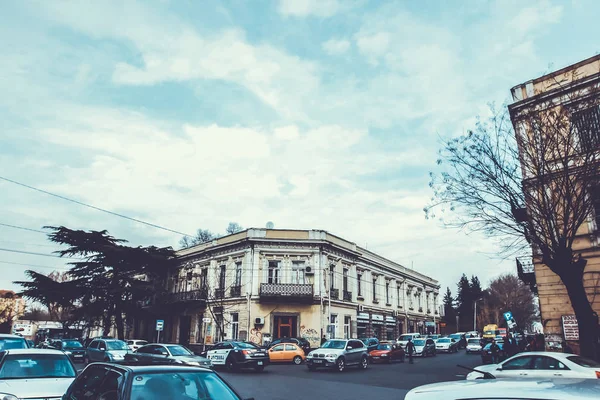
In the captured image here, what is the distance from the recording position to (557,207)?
16.9 meters

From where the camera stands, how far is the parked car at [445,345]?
143 feet

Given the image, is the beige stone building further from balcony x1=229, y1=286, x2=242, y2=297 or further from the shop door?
balcony x1=229, y1=286, x2=242, y2=297

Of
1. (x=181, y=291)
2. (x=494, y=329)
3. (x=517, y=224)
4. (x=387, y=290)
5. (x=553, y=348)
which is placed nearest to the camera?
(x=517, y=224)

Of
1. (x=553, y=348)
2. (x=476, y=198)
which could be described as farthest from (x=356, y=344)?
(x=476, y=198)

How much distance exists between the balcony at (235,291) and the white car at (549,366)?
27.0 m

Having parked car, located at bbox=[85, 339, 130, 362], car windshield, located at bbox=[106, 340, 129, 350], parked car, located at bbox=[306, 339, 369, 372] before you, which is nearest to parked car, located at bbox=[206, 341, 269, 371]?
parked car, located at bbox=[306, 339, 369, 372]

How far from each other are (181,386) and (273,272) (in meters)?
32.8

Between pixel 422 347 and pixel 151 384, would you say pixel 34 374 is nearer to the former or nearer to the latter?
pixel 151 384

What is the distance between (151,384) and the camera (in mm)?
5258

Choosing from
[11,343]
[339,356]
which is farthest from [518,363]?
[11,343]

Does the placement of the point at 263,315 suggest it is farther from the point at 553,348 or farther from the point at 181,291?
the point at 553,348

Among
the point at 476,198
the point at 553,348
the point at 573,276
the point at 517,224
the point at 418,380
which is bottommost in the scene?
the point at 418,380

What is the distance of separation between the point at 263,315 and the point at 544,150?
26.2m

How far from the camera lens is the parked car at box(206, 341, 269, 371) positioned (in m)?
22.2
